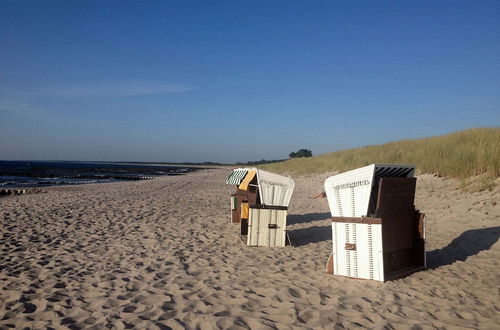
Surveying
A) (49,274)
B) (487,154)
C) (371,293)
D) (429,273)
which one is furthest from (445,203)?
(49,274)

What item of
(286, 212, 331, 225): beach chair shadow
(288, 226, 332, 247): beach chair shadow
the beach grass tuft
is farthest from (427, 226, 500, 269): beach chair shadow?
(286, 212, 331, 225): beach chair shadow

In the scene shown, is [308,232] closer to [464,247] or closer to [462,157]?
[464,247]

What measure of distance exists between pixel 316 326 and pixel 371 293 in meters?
1.24

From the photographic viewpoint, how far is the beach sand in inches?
145

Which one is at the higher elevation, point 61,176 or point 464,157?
point 464,157

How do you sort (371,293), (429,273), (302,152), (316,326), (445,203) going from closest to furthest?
(316,326) < (371,293) < (429,273) < (445,203) < (302,152)

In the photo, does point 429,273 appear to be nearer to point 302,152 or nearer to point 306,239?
point 306,239

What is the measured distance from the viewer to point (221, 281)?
15.9 feet

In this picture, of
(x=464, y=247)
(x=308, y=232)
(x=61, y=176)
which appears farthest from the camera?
(x=61, y=176)

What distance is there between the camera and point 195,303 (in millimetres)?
4062

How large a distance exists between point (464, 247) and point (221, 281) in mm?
4706

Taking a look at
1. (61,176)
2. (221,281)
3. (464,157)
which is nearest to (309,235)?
(221,281)

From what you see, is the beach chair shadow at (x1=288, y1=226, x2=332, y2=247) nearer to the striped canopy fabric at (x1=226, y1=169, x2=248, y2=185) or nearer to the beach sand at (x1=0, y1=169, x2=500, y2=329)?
the beach sand at (x1=0, y1=169, x2=500, y2=329)

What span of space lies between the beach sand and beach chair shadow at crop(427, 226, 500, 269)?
0.9 inches
